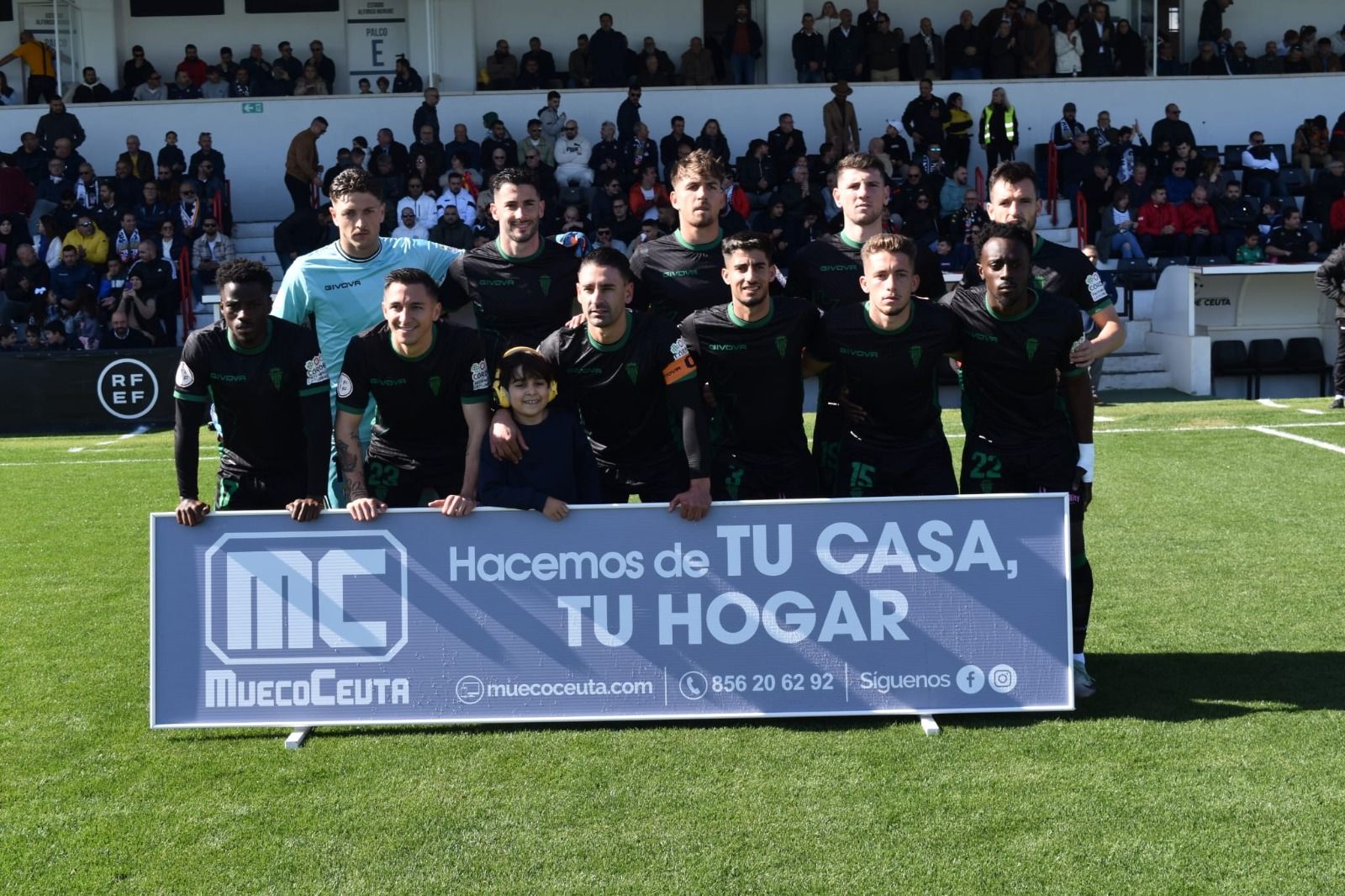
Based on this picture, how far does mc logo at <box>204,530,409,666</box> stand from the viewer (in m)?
5.26

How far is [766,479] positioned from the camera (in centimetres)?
582

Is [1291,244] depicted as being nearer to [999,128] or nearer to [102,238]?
[999,128]

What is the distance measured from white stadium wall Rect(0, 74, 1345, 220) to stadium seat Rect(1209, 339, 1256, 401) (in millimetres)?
6296

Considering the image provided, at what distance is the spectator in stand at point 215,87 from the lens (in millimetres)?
24094

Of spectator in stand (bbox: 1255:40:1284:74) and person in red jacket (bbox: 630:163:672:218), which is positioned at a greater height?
spectator in stand (bbox: 1255:40:1284:74)

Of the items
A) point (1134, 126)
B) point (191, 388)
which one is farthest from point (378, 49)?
point (191, 388)

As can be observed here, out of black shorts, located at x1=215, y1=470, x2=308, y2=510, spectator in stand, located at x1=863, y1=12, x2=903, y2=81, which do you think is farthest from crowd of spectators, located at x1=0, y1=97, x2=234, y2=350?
black shorts, located at x1=215, y1=470, x2=308, y2=510

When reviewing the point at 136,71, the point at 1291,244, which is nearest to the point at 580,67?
the point at 136,71

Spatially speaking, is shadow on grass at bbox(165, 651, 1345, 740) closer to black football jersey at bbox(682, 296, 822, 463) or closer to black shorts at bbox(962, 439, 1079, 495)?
black shorts at bbox(962, 439, 1079, 495)

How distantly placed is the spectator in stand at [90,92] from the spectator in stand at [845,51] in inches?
479

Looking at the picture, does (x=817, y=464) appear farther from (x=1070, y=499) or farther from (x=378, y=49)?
(x=378, y=49)

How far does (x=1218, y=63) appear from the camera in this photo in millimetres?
24797

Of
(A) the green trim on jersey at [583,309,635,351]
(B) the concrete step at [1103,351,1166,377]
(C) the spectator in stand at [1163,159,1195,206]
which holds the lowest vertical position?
(B) the concrete step at [1103,351,1166,377]

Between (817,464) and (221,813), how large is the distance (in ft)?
8.99
